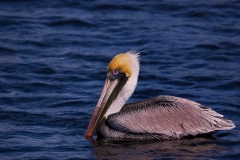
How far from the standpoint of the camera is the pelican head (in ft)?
25.6

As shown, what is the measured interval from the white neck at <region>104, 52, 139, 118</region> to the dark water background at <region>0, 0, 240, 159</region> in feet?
1.66

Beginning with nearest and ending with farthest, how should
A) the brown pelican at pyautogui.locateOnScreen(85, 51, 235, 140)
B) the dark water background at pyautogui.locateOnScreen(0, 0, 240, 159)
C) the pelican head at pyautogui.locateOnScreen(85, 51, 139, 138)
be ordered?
the dark water background at pyautogui.locateOnScreen(0, 0, 240, 159)
the brown pelican at pyautogui.locateOnScreen(85, 51, 235, 140)
the pelican head at pyautogui.locateOnScreen(85, 51, 139, 138)

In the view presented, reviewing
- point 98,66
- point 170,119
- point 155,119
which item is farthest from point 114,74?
point 98,66

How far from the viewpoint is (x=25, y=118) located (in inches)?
326

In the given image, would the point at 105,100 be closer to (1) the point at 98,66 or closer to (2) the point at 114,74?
(2) the point at 114,74

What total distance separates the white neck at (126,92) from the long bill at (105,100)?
0.07 meters

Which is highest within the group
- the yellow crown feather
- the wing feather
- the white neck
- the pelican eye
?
the yellow crown feather

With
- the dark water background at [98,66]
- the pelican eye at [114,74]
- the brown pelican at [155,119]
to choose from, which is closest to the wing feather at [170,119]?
the brown pelican at [155,119]

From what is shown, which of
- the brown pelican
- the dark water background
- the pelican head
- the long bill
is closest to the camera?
the dark water background

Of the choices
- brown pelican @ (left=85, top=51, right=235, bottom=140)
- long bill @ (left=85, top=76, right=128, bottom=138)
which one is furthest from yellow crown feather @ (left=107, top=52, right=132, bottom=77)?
long bill @ (left=85, top=76, right=128, bottom=138)

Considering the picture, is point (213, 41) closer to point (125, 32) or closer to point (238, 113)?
point (125, 32)

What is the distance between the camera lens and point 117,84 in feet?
26.0

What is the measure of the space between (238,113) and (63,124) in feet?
7.85

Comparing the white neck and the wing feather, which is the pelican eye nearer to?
the white neck
